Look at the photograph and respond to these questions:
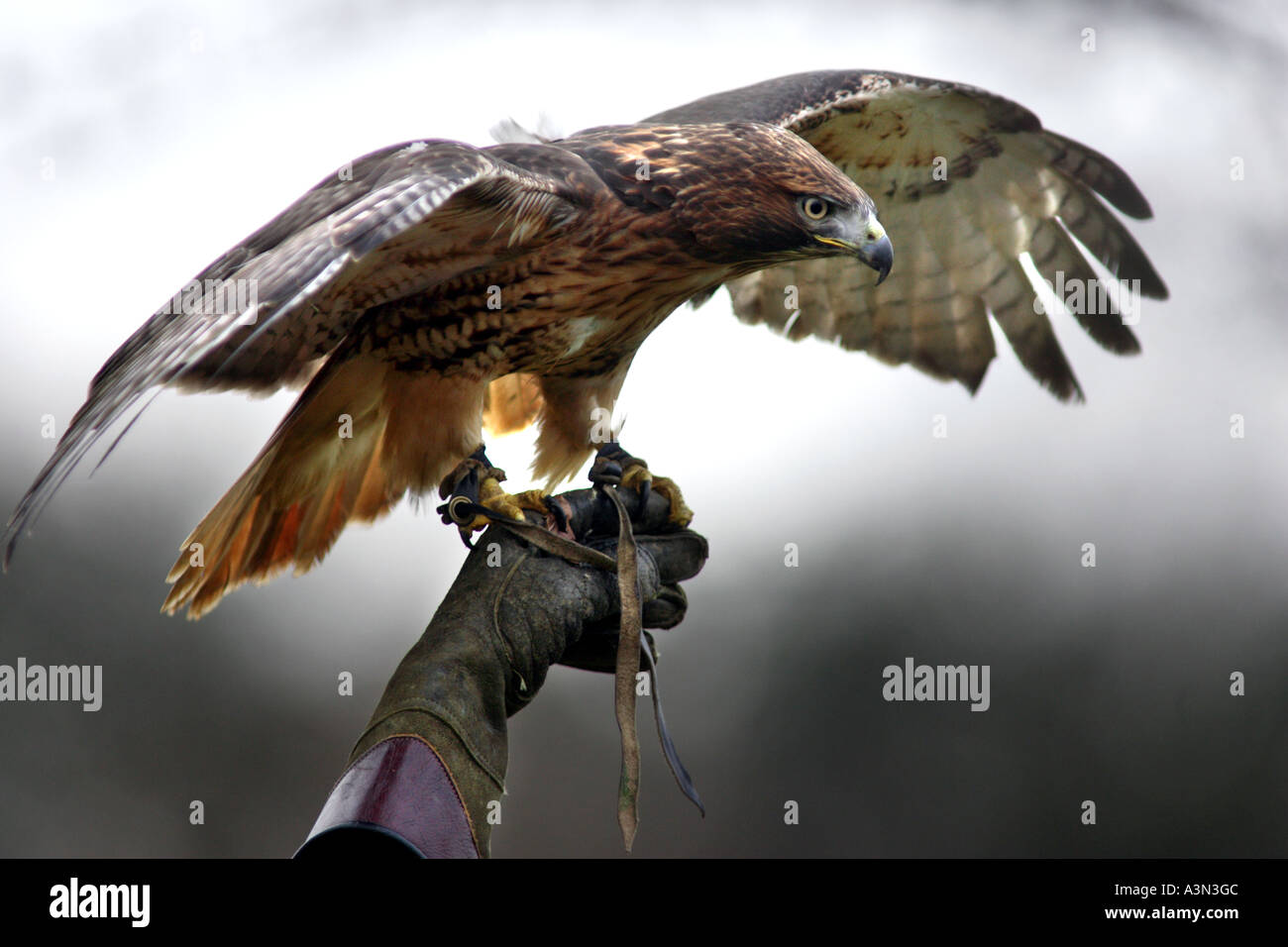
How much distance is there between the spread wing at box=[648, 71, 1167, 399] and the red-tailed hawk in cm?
8

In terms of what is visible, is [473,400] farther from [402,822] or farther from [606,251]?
[402,822]

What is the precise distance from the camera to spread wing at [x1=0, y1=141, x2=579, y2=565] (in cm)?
176

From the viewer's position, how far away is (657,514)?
257cm

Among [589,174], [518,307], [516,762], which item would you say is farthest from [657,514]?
[516,762]

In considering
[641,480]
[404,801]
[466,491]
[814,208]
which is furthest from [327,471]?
[814,208]

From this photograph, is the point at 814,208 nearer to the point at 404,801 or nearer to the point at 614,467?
the point at 614,467

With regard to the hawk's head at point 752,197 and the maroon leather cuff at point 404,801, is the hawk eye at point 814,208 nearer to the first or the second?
the hawk's head at point 752,197

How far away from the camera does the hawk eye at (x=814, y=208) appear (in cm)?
230

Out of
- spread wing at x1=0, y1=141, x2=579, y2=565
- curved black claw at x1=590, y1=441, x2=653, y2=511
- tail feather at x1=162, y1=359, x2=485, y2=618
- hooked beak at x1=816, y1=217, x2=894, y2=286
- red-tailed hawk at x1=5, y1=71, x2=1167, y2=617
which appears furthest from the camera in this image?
curved black claw at x1=590, y1=441, x2=653, y2=511

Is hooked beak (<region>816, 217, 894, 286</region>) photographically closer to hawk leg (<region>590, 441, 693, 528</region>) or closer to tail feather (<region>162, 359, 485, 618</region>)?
hawk leg (<region>590, 441, 693, 528</region>)

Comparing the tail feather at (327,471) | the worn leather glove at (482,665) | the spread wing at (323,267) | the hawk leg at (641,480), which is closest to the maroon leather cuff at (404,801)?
the worn leather glove at (482,665)

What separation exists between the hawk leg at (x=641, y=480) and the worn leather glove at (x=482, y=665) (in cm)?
3

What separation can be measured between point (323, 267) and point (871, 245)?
1.06 m

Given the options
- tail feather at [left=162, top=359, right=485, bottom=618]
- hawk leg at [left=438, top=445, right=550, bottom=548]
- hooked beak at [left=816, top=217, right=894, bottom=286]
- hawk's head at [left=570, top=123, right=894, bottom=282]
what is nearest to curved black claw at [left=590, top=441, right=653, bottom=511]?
hawk leg at [left=438, top=445, right=550, bottom=548]
